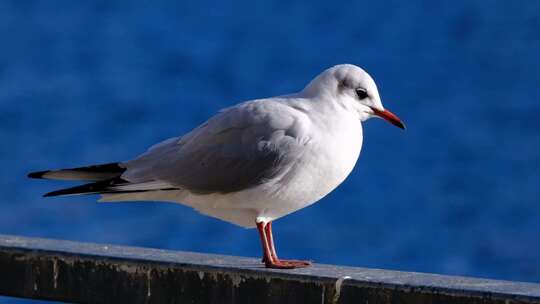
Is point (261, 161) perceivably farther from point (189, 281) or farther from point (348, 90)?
point (189, 281)

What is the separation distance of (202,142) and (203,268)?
82cm

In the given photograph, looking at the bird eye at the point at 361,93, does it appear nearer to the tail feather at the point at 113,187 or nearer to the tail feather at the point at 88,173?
the tail feather at the point at 113,187

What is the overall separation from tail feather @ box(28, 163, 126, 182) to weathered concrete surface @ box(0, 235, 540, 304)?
0.41 metres

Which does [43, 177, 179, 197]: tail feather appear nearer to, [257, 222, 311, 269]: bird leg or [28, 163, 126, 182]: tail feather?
[28, 163, 126, 182]: tail feather

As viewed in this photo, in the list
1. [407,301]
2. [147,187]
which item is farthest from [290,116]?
[407,301]

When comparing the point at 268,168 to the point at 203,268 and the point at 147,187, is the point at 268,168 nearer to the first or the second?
the point at 147,187

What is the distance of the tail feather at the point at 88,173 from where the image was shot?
348cm

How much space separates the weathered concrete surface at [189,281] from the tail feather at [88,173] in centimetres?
41

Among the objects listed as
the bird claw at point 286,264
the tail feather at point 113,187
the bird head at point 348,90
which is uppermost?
the bird head at point 348,90

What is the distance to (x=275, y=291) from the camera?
2.72 metres

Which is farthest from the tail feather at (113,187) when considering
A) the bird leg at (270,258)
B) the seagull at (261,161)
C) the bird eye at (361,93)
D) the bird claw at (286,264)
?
the bird eye at (361,93)

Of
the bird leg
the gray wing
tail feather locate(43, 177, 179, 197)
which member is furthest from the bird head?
tail feather locate(43, 177, 179, 197)

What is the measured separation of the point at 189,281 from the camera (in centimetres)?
281

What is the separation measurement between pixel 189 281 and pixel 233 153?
76cm
